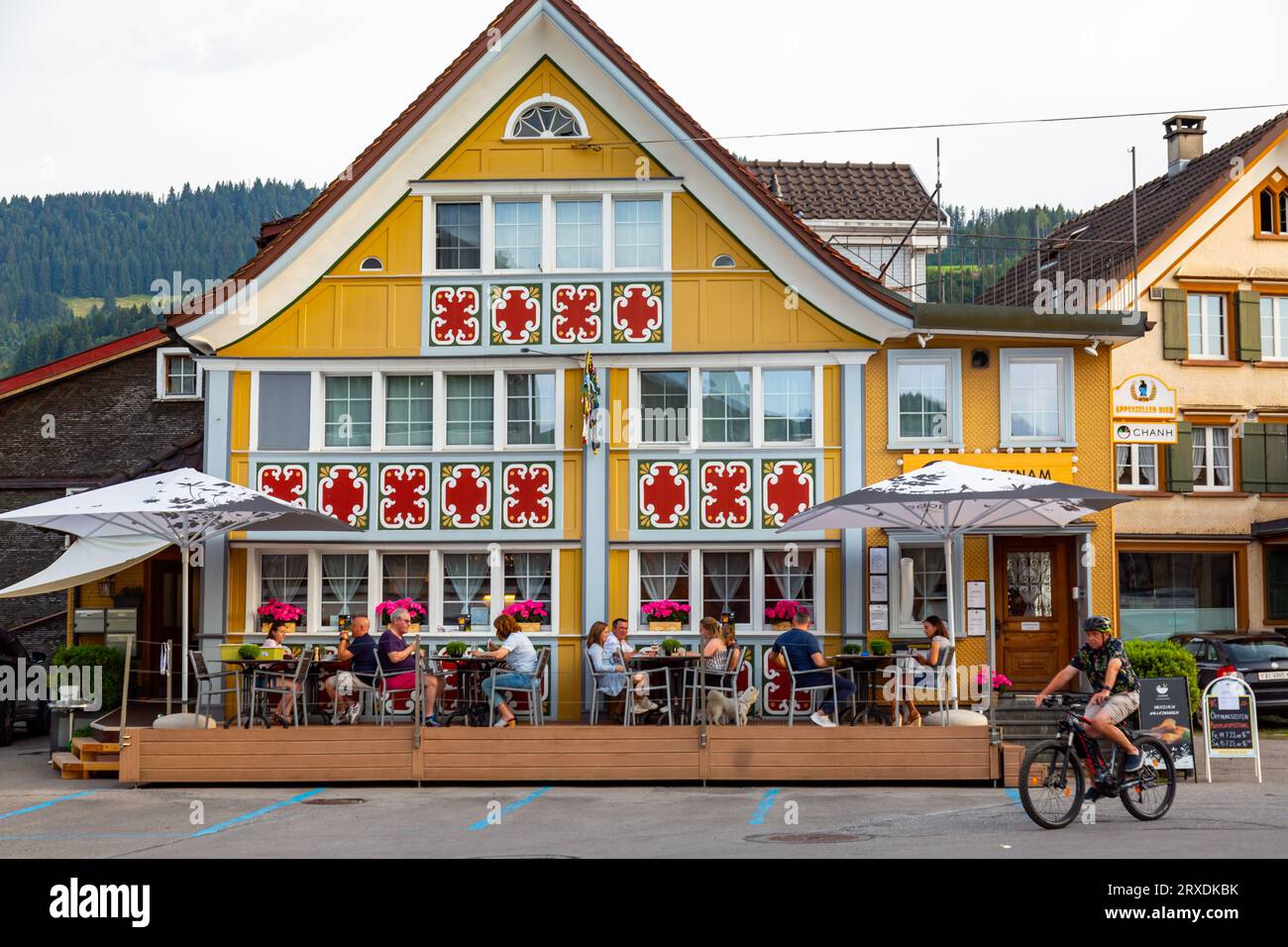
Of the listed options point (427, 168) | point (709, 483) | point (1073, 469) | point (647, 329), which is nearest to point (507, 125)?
point (427, 168)

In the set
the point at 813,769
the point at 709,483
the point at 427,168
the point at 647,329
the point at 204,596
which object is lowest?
the point at 813,769

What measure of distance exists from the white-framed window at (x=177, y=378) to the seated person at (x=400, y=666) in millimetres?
14562

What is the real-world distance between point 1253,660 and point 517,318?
470 inches

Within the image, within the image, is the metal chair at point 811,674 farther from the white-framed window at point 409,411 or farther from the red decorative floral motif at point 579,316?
the white-framed window at point 409,411

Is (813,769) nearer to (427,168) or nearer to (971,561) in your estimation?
(971,561)

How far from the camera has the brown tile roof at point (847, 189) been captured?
35469mm

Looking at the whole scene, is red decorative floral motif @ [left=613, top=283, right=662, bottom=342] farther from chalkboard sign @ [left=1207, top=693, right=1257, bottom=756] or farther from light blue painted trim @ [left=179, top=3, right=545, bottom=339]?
chalkboard sign @ [left=1207, top=693, right=1257, bottom=756]

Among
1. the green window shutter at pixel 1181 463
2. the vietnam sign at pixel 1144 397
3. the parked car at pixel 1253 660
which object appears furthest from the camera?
the green window shutter at pixel 1181 463

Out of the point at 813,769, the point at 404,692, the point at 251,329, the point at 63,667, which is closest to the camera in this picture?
the point at 813,769

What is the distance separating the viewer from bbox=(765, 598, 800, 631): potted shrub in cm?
2195

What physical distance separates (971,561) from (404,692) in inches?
341

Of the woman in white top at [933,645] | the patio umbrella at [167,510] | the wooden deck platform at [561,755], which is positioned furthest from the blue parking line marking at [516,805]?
the patio umbrella at [167,510]

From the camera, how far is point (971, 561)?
2297 centimetres

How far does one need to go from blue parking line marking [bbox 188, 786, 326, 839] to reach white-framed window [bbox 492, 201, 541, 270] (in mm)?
9254
